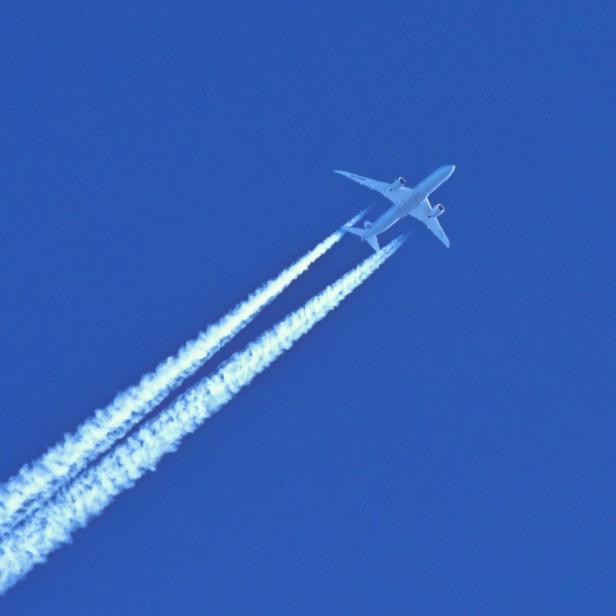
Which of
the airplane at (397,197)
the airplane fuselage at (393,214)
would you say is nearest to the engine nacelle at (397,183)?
the airplane at (397,197)

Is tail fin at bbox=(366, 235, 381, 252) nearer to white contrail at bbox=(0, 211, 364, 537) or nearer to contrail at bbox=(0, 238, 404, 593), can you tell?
contrail at bbox=(0, 238, 404, 593)

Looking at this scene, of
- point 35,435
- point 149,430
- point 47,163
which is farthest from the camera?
point 47,163

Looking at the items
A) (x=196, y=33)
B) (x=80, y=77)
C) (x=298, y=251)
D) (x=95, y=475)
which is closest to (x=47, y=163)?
(x=80, y=77)

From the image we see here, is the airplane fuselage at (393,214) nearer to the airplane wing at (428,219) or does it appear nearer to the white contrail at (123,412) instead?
the airplane wing at (428,219)

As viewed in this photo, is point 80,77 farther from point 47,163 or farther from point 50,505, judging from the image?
point 50,505

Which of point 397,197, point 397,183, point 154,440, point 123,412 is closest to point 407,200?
point 397,197

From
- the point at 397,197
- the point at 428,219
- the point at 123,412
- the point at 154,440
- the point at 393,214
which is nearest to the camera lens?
the point at 154,440

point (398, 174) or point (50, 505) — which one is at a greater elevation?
point (398, 174)

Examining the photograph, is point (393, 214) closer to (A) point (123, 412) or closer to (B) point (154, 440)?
(B) point (154, 440)
